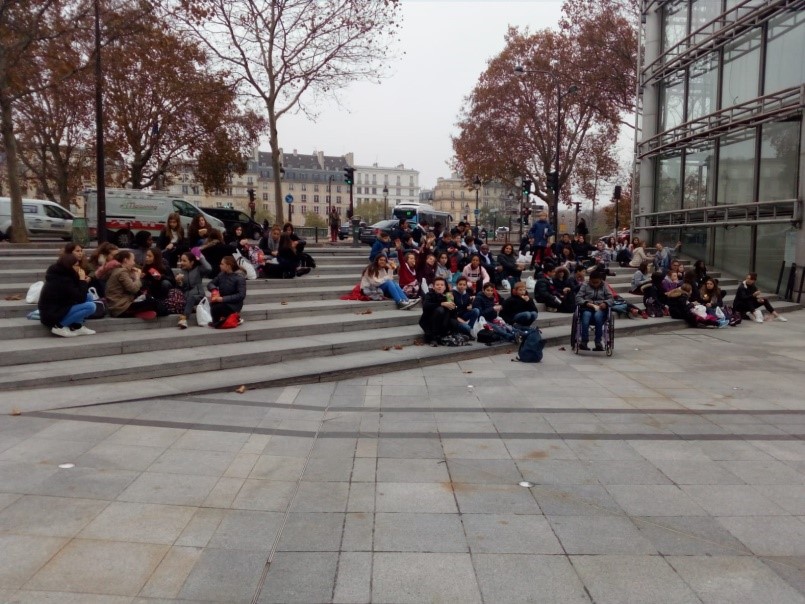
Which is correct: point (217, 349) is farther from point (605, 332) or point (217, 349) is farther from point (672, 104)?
point (672, 104)

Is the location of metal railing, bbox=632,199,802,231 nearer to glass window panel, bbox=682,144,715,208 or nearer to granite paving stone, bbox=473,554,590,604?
glass window panel, bbox=682,144,715,208

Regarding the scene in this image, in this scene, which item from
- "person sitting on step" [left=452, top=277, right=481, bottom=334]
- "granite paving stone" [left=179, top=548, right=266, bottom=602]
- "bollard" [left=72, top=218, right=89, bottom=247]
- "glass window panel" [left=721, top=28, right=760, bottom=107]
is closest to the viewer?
"granite paving stone" [left=179, top=548, right=266, bottom=602]

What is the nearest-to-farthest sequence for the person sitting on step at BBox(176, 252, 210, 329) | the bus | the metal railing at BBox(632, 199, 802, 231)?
1. the person sitting on step at BBox(176, 252, 210, 329)
2. the metal railing at BBox(632, 199, 802, 231)
3. the bus

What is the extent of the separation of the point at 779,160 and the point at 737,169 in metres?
1.80

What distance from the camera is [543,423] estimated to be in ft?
21.5

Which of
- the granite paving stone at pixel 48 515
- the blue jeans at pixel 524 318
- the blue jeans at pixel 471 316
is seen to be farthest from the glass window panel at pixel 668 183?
the granite paving stone at pixel 48 515

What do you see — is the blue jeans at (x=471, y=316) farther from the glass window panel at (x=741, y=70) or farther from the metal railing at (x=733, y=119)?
the glass window panel at (x=741, y=70)

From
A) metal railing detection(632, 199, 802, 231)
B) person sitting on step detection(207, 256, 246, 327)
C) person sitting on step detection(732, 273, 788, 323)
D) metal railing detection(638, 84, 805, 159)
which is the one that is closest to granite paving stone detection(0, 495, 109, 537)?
person sitting on step detection(207, 256, 246, 327)

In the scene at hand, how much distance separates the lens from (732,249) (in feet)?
66.4

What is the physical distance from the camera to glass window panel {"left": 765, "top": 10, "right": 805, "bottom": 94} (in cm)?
1686

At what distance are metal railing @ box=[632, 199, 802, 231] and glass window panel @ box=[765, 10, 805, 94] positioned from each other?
339 cm

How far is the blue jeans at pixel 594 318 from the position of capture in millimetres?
10766

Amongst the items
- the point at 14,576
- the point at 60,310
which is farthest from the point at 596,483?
the point at 60,310

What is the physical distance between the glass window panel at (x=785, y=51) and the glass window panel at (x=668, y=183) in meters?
5.21
